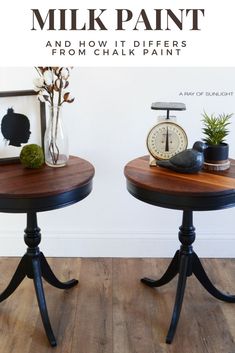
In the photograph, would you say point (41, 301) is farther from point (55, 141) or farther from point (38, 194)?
point (55, 141)

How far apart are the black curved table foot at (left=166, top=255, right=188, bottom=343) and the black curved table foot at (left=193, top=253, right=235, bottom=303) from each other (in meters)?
0.09

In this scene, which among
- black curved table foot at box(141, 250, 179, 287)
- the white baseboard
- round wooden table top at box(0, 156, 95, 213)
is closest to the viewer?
round wooden table top at box(0, 156, 95, 213)

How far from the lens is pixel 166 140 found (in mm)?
2121

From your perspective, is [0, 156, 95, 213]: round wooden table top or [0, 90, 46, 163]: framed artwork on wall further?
[0, 90, 46, 163]: framed artwork on wall

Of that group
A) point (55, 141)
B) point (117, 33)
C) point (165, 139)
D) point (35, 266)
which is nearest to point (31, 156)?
point (55, 141)

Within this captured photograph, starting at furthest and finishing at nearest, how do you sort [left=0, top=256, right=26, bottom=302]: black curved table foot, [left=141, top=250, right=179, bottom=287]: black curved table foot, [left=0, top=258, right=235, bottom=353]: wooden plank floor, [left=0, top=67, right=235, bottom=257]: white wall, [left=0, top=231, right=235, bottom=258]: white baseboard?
[left=0, top=231, right=235, bottom=258]: white baseboard, [left=0, top=67, right=235, bottom=257]: white wall, [left=141, top=250, right=179, bottom=287]: black curved table foot, [left=0, top=256, right=26, bottom=302]: black curved table foot, [left=0, top=258, right=235, bottom=353]: wooden plank floor

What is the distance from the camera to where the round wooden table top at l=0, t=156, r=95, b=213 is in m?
1.79

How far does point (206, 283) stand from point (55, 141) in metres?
1.01

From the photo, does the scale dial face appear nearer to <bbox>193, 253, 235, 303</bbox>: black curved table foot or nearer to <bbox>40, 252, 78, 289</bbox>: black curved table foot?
<bbox>193, 253, 235, 303</bbox>: black curved table foot

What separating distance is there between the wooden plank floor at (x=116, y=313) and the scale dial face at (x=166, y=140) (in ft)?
2.53

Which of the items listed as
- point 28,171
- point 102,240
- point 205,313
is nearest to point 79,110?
point 28,171

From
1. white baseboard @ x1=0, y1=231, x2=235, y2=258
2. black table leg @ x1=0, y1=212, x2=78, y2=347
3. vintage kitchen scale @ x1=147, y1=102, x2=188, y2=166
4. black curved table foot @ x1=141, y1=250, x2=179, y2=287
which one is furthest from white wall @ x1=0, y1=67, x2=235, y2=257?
black table leg @ x1=0, y1=212, x2=78, y2=347

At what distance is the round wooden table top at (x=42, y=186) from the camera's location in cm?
179

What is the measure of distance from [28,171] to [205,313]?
1.09m
